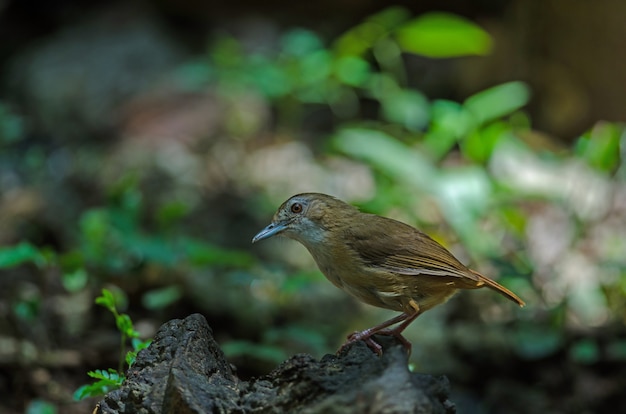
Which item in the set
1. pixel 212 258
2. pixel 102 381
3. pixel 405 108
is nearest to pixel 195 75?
pixel 405 108

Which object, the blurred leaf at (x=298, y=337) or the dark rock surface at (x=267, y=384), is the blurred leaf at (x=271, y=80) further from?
the dark rock surface at (x=267, y=384)

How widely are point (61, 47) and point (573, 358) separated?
783cm

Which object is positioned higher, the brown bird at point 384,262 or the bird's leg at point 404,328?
the brown bird at point 384,262

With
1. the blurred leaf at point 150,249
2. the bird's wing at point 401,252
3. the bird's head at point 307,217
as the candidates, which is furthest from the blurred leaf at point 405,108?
the bird's wing at point 401,252

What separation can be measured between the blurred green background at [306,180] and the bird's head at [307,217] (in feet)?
3.95

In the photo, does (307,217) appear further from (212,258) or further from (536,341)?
(536,341)


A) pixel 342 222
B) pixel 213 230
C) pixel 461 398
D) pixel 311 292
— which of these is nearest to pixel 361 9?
pixel 213 230

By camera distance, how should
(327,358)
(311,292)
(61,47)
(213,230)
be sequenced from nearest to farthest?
(327,358) < (311,292) < (213,230) < (61,47)

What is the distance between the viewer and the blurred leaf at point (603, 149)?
219 inches

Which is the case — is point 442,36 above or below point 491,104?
above

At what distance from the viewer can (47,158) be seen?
28.6ft

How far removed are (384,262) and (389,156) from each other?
9.48 ft

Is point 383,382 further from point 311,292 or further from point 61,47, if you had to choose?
point 61,47

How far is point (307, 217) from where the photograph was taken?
358cm
